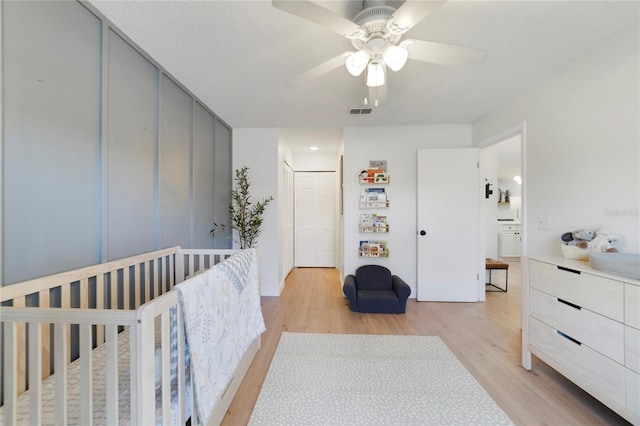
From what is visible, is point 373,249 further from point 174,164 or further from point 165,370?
point 165,370

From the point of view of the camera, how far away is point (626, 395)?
46.9 inches

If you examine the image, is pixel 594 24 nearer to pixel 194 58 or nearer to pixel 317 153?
pixel 194 58

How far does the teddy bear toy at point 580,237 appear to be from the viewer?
1630 mm

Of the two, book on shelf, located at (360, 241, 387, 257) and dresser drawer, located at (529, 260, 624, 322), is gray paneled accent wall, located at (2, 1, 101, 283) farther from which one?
dresser drawer, located at (529, 260, 624, 322)

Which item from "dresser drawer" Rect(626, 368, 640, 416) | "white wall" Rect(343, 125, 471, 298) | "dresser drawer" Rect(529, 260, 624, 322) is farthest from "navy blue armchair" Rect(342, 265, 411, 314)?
"dresser drawer" Rect(626, 368, 640, 416)

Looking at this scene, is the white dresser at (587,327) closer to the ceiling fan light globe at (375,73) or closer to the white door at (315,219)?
the ceiling fan light globe at (375,73)

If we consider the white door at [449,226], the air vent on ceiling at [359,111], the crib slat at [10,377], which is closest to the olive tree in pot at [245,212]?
the air vent on ceiling at [359,111]

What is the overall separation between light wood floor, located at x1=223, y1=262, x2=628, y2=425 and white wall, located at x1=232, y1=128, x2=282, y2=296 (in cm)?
33

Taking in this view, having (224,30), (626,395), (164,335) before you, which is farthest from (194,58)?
(626,395)

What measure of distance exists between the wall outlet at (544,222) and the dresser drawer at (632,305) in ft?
3.33

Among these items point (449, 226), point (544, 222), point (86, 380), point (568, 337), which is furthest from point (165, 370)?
point (449, 226)

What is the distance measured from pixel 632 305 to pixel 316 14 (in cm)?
205

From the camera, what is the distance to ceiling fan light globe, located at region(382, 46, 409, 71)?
1247 millimetres

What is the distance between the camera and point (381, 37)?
1.26 metres
